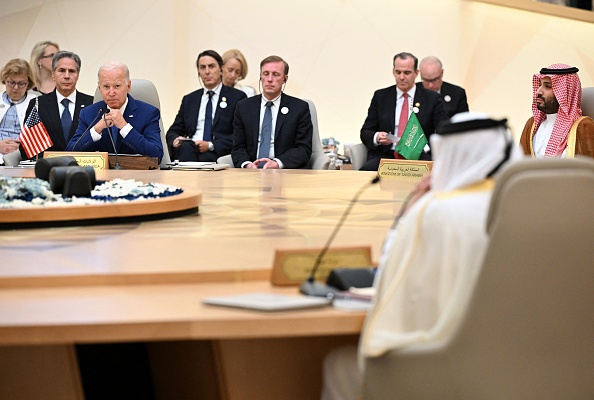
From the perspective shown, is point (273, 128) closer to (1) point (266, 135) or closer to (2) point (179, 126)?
(1) point (266, 135)

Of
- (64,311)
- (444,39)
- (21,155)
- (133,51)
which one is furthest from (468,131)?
(444,39)

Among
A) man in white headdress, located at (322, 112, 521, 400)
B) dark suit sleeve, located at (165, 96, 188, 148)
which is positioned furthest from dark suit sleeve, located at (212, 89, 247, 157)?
man in white headdress, located at (322, 112, 521, 400)

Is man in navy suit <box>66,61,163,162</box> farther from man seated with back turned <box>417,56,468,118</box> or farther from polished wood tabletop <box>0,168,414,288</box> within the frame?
man seated with back turned <box>417,56,468,118</box>

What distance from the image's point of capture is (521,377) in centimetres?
188

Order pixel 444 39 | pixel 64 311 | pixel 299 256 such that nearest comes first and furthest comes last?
pixel 64 311, pixel 299 256, pixel 444 39

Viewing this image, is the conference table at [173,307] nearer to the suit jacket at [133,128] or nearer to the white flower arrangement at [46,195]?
the white flower arrangement at [46,195]

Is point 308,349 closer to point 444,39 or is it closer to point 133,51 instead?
point 133,51

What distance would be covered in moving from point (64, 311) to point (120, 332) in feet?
0.62

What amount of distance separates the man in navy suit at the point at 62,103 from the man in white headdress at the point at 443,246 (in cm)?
582

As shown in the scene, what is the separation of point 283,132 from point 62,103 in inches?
71.0

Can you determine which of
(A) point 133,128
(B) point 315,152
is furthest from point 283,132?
(A) point 133,128

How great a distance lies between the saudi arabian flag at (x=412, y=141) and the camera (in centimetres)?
624

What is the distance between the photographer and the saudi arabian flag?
6.24 metres

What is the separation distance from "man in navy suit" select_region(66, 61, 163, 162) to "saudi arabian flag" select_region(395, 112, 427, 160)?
181 cm
